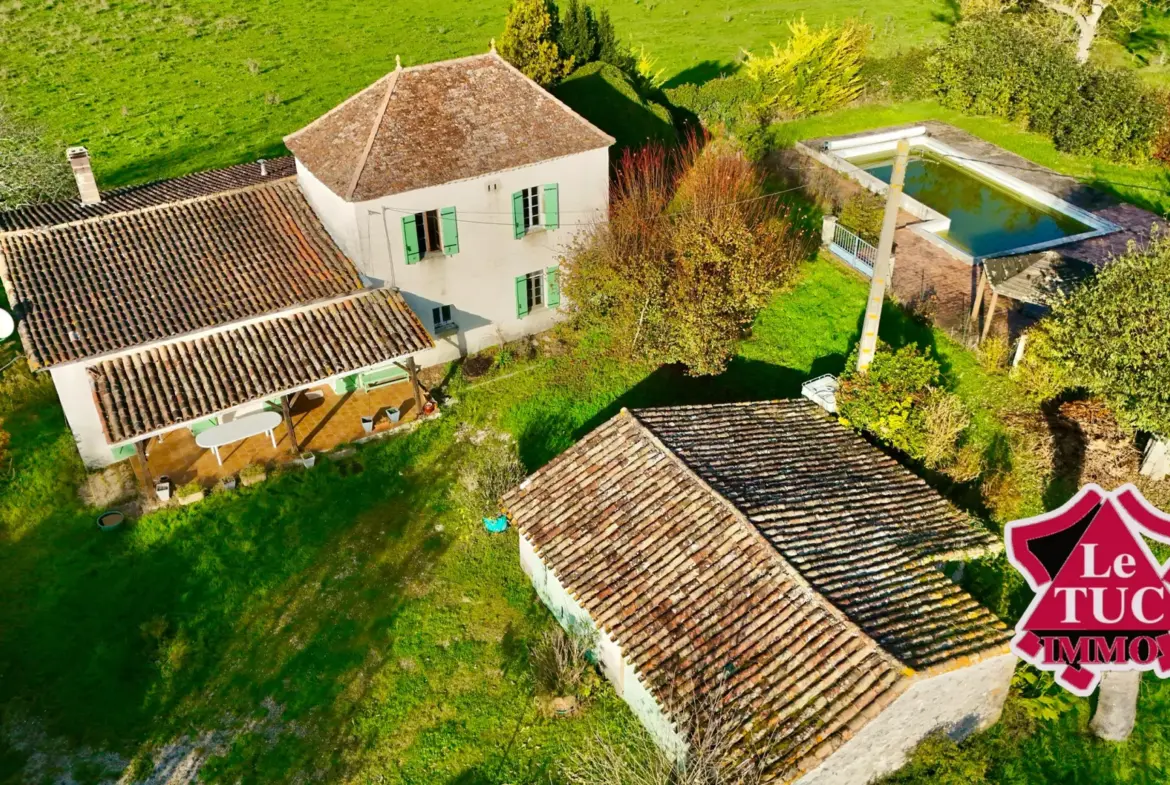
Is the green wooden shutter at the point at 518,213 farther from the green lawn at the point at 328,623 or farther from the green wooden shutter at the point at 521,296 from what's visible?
the green lawn at the point at 328,623

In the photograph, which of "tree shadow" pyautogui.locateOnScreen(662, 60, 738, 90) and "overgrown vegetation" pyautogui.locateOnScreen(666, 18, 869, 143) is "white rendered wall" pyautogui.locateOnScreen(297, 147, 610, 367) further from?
"tree shadow" pyautogui.locateOnScreen(662, 60, 738, 90)

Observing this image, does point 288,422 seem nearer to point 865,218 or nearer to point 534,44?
point 865,218

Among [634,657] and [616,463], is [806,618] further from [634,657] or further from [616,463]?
[616,463]

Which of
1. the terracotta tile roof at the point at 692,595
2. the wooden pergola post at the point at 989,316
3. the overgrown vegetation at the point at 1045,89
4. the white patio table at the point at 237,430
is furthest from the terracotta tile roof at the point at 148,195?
the overgrown vegetation at the point at 1045,89

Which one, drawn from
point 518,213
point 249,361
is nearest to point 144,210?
point 249,361

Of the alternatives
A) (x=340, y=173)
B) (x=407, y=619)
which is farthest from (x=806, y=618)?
(x=340, y=173)
